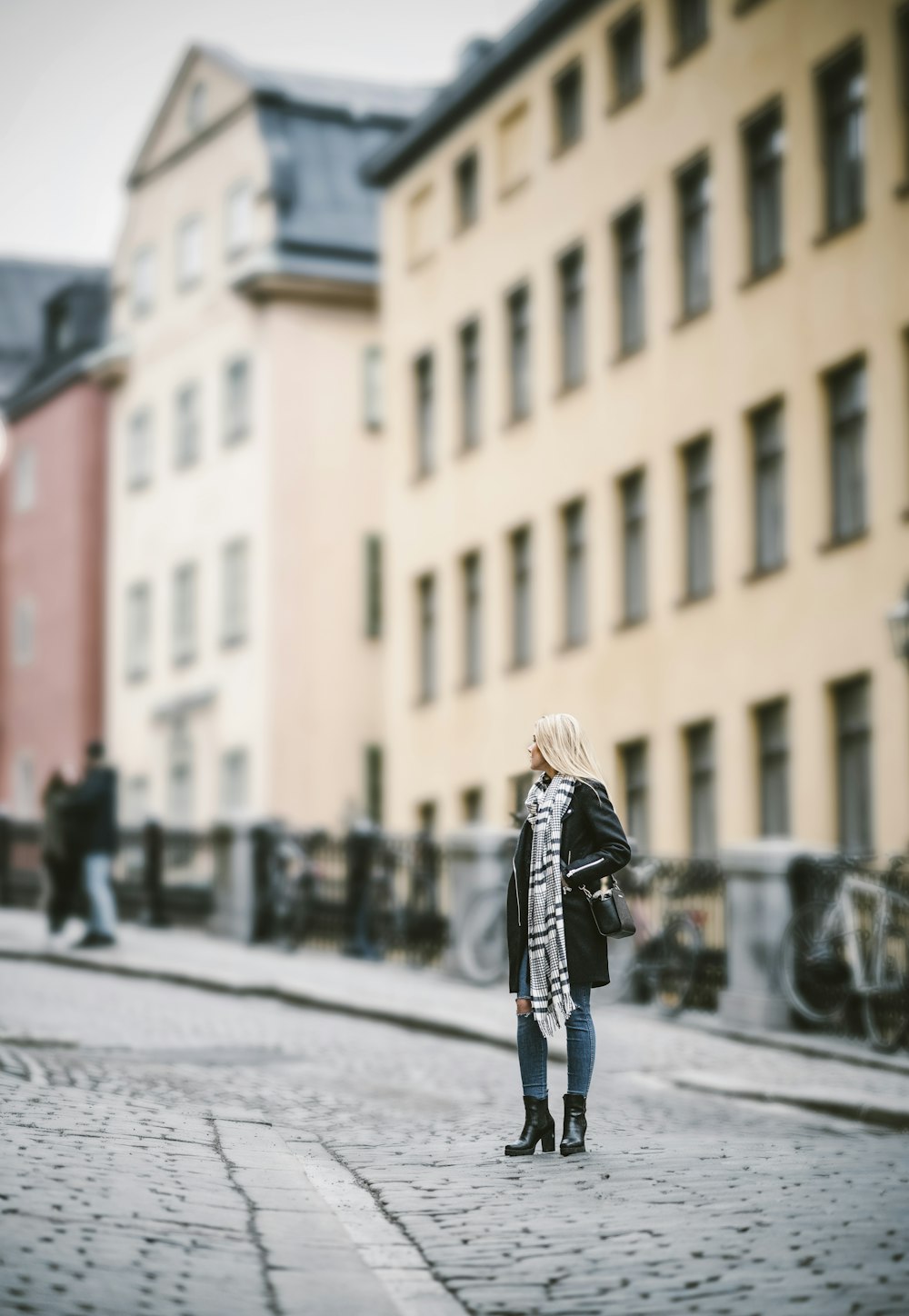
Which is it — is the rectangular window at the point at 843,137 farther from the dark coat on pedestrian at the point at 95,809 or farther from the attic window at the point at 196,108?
the attic window at the point at 196,108

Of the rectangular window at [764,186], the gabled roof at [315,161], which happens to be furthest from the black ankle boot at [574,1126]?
the gabled roof at [315,161]

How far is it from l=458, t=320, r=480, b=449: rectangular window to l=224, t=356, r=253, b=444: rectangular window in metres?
8.03

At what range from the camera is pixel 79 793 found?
2475 cm

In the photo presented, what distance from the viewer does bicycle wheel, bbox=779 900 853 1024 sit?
741 inches

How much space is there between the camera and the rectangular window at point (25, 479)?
2344 inches

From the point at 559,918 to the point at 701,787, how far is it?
73.5 ft

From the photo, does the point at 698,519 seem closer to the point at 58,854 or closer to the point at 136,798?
the point at 58,854

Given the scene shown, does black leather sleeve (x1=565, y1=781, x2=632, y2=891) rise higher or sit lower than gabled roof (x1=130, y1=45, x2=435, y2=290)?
lower

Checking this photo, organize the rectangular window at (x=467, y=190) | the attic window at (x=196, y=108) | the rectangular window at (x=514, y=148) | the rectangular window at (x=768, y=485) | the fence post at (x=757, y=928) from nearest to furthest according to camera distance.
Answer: the fence post at (x=757, y=928) → the rectangular window at (x=768, y=485) → the rectangular window at (x=514, y=148) → the rectangular window at (x=467, y=190) → the attic window at (x=196, y=108)

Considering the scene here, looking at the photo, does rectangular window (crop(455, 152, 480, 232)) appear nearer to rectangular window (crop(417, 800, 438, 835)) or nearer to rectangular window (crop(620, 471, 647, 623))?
rectangular window (crop(620, 471, 647, 623))

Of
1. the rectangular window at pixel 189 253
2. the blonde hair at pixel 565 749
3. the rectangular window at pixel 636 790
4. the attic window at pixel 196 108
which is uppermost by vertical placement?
the attic window at pixel 196 108

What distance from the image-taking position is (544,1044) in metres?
10.5

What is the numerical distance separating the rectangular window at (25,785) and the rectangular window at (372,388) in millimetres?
15409

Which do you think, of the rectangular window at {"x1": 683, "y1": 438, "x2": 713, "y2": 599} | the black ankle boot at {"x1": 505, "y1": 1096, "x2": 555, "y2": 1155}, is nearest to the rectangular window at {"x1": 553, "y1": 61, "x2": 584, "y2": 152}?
the rectangular window at {"x1": 683, "y1": 438, "x2": 713, "y2": 599}
